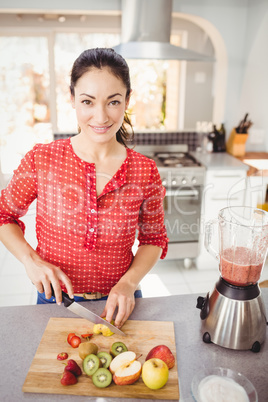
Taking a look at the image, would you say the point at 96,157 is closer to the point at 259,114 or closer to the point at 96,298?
the point at 96,298

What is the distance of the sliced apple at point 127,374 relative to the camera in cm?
87

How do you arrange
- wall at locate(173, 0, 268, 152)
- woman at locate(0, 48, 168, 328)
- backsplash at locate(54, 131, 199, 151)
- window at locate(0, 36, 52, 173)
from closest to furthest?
1. woman at locate(0, 48, 168, 328)
2. wall at locate(173, 0, 268, 152)
3. backsplash at locate(54, 131, 199, 151)
4. window at locate(0, 36, 52, 173)

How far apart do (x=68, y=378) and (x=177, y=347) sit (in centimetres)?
31

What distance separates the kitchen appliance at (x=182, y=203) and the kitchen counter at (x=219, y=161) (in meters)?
0.06

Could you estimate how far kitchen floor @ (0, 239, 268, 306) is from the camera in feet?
8.74

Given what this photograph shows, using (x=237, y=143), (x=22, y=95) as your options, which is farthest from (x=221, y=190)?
(x=22, y=95)

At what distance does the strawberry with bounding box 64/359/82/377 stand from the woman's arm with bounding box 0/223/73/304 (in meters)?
0.19

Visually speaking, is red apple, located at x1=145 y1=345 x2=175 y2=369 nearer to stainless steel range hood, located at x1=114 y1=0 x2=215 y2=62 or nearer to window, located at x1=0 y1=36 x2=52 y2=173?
stainless steel range hood, located at x1=114 y1=0 x2=215 y2=62

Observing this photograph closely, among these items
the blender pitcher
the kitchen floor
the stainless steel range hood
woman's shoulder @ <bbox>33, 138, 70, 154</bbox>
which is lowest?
the kitchen floor

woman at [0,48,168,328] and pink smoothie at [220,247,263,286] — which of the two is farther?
woman at [0,48,168,328]

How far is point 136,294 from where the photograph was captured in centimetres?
131

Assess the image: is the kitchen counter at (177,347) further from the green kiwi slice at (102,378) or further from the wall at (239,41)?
the wall at (239,41)

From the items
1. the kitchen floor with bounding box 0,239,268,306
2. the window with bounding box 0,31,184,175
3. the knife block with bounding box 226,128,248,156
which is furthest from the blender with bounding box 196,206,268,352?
the window with bounding box 0,31,184,175

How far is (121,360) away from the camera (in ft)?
2.99
